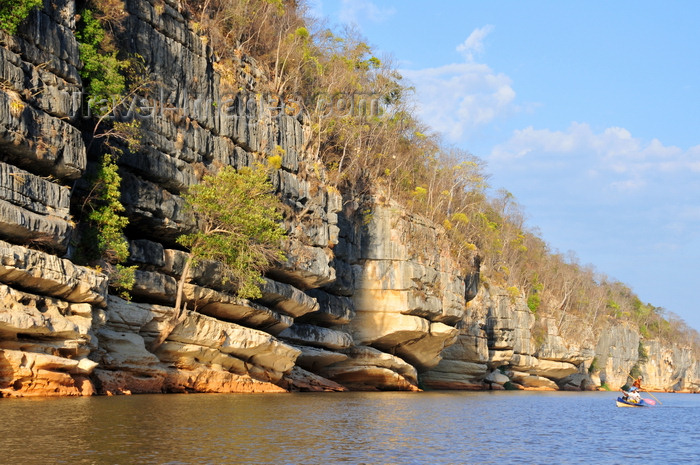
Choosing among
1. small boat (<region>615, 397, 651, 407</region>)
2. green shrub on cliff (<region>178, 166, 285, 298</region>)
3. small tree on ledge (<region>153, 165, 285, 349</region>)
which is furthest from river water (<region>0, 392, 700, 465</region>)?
small boat (<region>615, 397, 651, 407</region>)

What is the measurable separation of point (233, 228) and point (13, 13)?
43.0 feet

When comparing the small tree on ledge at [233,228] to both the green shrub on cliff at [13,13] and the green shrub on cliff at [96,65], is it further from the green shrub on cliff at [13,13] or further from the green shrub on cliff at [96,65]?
the green shrub on cliff at [13,13]

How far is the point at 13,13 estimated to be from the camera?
79.6 ft

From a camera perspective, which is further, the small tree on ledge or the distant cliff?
the small tree on ledge

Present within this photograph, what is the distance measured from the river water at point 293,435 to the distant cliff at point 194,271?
2.10m

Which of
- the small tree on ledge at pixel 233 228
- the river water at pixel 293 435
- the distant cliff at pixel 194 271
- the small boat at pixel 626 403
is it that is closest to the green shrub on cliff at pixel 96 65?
the distant cliff at pixel 194 271

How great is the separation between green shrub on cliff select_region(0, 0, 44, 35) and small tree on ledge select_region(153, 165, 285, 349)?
10446mm

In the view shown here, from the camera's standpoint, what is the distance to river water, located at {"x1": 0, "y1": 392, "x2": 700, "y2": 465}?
16250 mm

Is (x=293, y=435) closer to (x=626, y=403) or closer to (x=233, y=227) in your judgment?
(x=233, y=227)

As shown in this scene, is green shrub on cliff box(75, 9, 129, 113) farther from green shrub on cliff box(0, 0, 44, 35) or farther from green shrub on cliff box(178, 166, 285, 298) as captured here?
green shrub on cliff box(178, 166, 285, 298)

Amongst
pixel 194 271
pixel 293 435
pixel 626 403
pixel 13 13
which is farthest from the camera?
pixel 626 403

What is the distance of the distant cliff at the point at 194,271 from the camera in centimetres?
2388

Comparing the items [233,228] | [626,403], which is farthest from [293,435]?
[626,403]

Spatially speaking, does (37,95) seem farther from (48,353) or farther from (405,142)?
(405,142)
